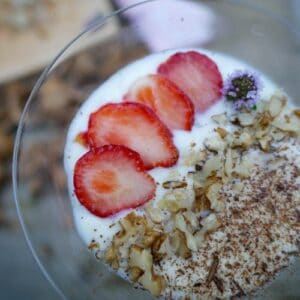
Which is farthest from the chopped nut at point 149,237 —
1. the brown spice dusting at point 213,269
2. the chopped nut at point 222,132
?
the chopped nut at point 222,132

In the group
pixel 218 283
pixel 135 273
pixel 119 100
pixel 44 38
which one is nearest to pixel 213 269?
pixel 218 283

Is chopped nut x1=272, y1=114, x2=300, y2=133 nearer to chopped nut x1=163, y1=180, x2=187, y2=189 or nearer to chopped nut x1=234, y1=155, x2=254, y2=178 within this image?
chopped nut x1=234, y1=155, x2=254, y2=178

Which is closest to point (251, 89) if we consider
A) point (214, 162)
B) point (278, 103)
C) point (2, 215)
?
point (278, 103)

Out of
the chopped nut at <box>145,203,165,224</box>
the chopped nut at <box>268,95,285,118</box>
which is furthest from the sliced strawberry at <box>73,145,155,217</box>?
the chopped nut at <box>268,95,285,118</box>

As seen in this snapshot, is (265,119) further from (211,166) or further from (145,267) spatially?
(145,267)

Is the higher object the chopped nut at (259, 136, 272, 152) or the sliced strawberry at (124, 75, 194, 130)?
the sliced strawberry at (124, 75, 194, 130)

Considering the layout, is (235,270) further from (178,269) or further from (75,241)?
(75,241)
